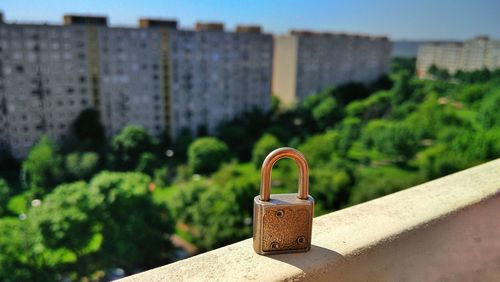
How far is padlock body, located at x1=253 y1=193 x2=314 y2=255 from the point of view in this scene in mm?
1217

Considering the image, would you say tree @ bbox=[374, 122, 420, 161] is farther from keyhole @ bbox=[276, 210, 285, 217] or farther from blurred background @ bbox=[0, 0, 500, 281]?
keyhole @ bbox=[276, 210, 285, 217]

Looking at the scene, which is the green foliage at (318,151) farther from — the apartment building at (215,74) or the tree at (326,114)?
the apartment building at (215,74)

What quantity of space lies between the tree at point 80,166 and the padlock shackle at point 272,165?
61.5 ft

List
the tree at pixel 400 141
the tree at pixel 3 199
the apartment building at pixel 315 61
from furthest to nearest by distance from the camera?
the apartment building at pixel 315 61
the tree at pixel 400 141
the tree at pixel 3 199

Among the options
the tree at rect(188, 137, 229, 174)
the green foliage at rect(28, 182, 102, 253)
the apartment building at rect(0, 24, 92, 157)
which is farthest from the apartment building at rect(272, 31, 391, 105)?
the green foliage at rect(28, 182, 102, 253)

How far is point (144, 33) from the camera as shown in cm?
2331

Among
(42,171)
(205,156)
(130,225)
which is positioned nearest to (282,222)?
(130,225)

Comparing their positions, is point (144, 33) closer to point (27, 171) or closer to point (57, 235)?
point (27, 171)

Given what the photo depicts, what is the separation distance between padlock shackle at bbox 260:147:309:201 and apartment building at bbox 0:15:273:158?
2181cm

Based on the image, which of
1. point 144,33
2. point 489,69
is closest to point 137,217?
point 144,33

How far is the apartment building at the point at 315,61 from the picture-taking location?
32.3 meters

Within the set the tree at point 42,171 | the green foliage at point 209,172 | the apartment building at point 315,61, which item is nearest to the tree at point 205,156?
the green foliage at point 209,172

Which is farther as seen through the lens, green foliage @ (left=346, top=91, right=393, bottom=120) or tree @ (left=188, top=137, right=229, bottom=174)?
green foliage @ (left=346, top=91, right=393, bottom=120)

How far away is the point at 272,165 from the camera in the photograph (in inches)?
49.6
